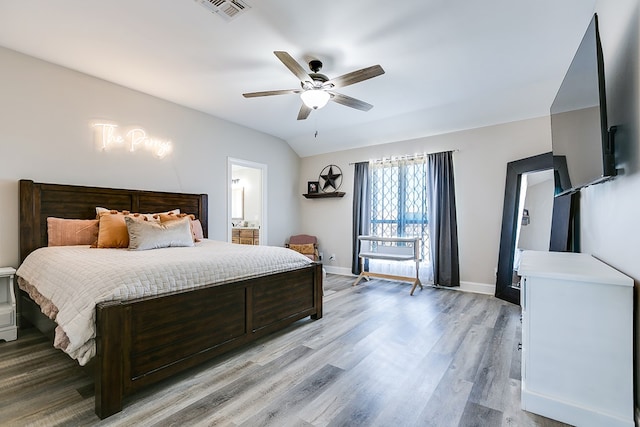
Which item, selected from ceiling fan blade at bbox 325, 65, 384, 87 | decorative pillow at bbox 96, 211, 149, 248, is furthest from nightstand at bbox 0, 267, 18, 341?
ceiling fan blade at bbox 325, 65, 384, 87

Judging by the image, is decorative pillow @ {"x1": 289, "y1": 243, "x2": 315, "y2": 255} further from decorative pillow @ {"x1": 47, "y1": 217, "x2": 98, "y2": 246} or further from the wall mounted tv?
the wall mounted tv

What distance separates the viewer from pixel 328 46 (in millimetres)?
2680

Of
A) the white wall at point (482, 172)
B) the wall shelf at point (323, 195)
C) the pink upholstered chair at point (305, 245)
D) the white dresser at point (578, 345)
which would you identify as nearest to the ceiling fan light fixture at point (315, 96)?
the white dresser at point (578, 345)

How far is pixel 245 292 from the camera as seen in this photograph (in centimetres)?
240

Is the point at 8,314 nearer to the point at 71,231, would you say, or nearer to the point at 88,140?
the point at 71,231

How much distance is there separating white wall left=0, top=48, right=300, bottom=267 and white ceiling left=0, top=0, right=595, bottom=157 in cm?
21

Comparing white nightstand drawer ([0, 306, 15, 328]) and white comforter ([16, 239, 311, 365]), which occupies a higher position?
white comforter ([16, 239, 311, 365])

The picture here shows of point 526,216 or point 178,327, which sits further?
point 526,216

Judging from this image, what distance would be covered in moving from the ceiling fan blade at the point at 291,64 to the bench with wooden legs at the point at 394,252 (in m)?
2.76

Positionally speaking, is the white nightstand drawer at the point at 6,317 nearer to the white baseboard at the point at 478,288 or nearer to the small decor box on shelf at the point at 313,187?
the small decor box on shelf at the point at 313,187

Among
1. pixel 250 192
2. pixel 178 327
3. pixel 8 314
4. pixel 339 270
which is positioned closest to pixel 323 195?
pixel 339 270

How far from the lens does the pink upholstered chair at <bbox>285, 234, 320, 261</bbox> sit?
555cm

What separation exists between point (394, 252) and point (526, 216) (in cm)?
182

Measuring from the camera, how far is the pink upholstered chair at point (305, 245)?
5.55 meters
